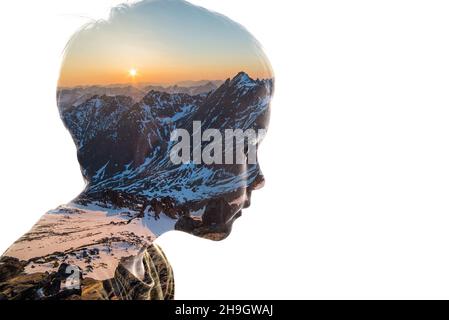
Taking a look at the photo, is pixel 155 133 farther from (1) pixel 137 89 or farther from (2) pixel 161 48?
(2) pixel 161 48

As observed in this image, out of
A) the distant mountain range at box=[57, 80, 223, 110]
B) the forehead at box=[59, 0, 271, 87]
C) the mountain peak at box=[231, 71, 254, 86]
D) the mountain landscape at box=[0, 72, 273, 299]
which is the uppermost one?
the forehead at box=[59, 0, 271, 87]

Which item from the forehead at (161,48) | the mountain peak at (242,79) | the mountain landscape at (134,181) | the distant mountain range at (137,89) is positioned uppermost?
the forehead at (161,48)

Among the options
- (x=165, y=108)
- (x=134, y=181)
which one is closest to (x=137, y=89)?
(x=165, y=108)

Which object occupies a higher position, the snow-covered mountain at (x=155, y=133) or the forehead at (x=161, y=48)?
the forehead at (x=161, y=48)

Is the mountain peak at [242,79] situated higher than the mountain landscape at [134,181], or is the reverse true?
the mountain peak at [242,79]

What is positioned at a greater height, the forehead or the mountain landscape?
the forehead

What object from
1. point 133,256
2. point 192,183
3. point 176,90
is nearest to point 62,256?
point 133,256

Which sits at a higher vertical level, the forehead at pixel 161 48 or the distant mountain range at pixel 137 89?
the forehead at pixel 161 48

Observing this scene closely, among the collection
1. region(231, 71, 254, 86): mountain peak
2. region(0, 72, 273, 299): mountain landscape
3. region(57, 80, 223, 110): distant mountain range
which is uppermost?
region(231, 71, 254, 86): mountain peak

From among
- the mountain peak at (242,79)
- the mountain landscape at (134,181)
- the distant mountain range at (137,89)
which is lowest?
the mountain landscape at (134,181)
